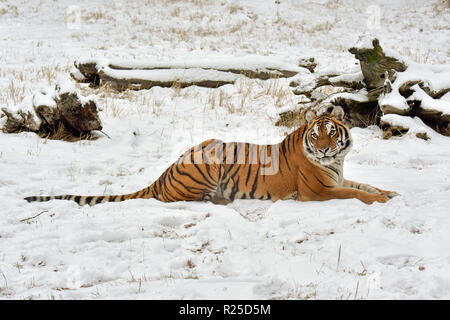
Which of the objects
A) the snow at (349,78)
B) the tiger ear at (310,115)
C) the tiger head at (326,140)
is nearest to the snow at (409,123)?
the snow at (349,78)

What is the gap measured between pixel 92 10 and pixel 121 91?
1218 cm

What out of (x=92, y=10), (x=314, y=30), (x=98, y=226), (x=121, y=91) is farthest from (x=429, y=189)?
(x=92, y=10)

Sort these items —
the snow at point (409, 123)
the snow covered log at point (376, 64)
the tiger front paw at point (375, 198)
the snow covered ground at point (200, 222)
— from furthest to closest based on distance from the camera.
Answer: the snow covered log at point (376, 64)
the snow at point (409, 123)
the tiger front paw at point (375, 198)
the snow covered ground at point (200, 222)

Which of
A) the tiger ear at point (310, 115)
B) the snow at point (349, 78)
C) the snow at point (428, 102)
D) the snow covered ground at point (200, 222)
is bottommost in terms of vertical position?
the snow covered ground at point (200, 222)

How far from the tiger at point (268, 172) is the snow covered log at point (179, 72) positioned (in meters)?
4.88

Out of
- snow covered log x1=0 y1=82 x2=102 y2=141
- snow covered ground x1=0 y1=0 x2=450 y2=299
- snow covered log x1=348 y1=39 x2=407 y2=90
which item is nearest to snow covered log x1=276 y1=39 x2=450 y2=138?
snow covered log x1=348 y1=39 x2=407 y2=90

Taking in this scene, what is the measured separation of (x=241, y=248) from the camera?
11.3 ft

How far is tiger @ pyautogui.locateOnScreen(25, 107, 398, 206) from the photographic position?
14.7 ft

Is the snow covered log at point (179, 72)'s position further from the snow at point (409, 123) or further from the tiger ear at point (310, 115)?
the tiger ear at point (310, 115)

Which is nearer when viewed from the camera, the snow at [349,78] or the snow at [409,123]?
the snow at [409,123]

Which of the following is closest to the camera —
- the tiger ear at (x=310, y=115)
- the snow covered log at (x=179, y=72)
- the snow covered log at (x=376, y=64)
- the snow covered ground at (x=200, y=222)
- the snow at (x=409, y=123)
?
the snow covered ground at (x=200, y=222)

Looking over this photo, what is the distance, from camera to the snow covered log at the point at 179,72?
31.3 ft

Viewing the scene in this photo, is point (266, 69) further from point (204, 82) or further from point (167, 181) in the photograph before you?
point (167, 181)
